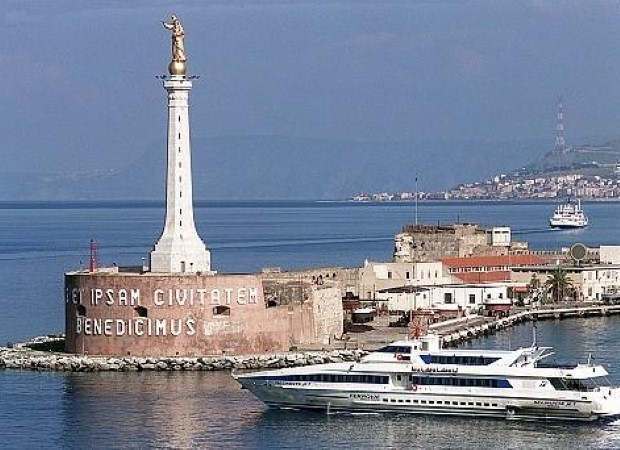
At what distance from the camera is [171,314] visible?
2360 inches

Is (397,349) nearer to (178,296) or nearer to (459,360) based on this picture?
(459,360)

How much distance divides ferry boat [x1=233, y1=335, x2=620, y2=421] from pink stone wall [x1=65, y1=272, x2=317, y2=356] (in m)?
8.79

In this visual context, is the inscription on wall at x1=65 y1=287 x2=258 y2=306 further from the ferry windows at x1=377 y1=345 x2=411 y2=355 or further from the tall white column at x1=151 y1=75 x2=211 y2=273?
the ferry windows at x1=377 y1=345 x2=411 y2=355

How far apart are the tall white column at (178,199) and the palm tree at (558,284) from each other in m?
32.3

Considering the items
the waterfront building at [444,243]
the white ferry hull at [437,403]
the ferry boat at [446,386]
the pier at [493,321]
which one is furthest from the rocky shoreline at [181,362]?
the waterfront building at [444,243]

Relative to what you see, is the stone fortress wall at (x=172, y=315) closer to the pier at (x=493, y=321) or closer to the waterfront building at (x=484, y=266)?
the pier at (x=493, y=321)

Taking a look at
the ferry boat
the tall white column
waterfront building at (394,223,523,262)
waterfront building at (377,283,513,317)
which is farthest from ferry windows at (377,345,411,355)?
waterfront building at (394,223,523,262)

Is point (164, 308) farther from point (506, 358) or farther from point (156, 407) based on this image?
point (506, 358)

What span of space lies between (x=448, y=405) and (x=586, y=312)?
37.5m

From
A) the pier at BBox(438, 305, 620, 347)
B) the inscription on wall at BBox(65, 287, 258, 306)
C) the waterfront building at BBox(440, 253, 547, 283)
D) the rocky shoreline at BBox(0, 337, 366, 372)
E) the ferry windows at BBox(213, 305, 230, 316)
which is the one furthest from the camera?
the waterfront building at BBox(440, 253, 547, 283)

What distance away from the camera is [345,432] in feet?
158

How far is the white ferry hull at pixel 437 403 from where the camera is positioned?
4853 centimetres

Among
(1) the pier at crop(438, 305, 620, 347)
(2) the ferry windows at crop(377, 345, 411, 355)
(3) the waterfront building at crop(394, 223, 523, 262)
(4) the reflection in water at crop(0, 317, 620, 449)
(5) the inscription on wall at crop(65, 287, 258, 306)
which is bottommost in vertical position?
(4) the reflection in water at crop(0, 317, 620, 449)

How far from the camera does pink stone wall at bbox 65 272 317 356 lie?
59812 millimetres
